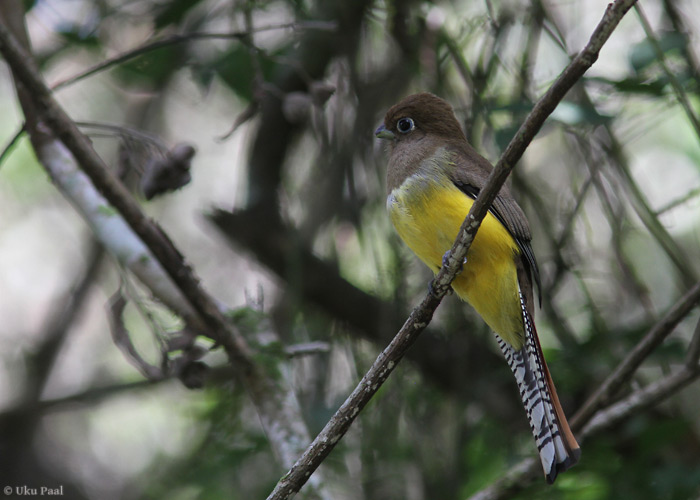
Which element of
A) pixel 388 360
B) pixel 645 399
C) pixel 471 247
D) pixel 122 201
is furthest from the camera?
pixel 645 399

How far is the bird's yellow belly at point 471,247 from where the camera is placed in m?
2.56

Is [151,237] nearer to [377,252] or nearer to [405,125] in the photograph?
[405,125]

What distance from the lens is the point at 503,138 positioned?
9.00 feet

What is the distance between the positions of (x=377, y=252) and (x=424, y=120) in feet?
4.17

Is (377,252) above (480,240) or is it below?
below

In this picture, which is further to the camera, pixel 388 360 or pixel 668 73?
pixel 668 73

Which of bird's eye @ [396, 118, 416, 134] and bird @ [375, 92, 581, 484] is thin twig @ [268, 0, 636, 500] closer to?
bird @ [375, 92, 581, 484]

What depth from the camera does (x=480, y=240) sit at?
2.63 metres

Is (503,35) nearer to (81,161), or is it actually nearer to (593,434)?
(593,434)

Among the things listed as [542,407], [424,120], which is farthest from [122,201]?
[542,407]

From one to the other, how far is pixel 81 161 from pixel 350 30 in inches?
73.7

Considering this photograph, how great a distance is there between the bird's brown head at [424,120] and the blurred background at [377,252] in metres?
0.20

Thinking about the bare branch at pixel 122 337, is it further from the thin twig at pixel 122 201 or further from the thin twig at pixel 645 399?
the thin twig at pixel 645 399

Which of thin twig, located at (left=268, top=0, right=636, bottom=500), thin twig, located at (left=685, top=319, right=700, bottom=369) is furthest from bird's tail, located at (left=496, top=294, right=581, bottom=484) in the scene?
thin twig, located at (left=268, top=0, right=636, bottom=500)
